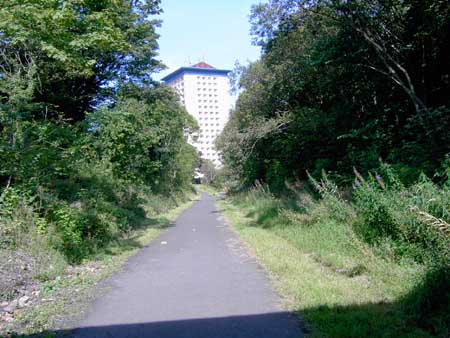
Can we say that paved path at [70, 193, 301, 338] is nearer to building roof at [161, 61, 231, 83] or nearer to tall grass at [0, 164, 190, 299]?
tall grass at [0, 164, 190, 299]

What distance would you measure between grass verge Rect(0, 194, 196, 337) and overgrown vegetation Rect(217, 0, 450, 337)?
338cm

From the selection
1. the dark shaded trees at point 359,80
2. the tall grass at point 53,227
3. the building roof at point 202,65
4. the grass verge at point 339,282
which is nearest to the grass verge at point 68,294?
the tall grass at point 53,227

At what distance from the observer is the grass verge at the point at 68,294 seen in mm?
5152

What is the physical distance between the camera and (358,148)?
13.2 metres

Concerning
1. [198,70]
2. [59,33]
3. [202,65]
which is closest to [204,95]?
[198,70]

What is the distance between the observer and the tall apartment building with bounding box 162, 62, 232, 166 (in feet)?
319

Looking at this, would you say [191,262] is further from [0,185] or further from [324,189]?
[0,185]

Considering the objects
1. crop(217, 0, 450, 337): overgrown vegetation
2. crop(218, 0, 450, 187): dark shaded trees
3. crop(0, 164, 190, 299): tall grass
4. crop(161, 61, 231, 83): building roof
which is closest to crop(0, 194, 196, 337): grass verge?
crop(0, 164, 190, 299): tall grass

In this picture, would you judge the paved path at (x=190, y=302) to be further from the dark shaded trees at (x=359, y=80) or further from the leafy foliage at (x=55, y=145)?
the dark shaded trees at (x=359, y=80)

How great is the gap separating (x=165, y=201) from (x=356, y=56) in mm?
18179

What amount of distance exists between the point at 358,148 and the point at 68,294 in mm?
10156

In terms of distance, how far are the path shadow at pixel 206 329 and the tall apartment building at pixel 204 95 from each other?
297ft

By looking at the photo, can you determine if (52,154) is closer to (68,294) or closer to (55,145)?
(55,145)

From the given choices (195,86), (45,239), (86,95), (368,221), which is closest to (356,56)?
(368,221)
